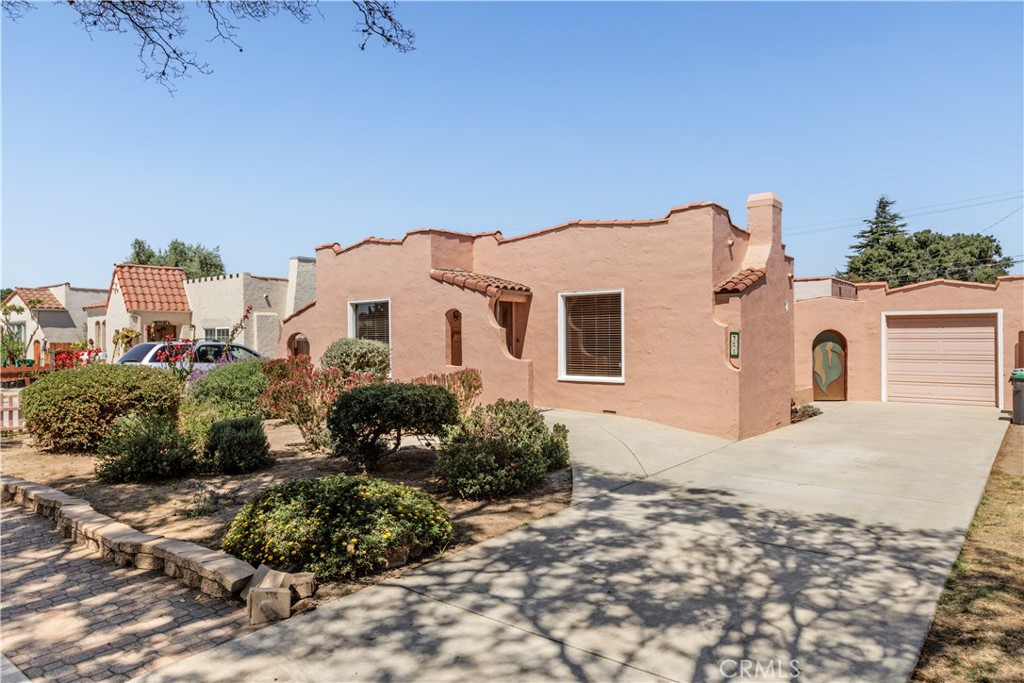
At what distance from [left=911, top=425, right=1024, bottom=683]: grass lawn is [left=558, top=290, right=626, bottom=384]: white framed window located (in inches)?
274

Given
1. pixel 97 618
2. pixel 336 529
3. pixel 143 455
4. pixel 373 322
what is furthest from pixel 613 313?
pixel 97 618

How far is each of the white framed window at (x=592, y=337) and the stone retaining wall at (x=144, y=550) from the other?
29.9 feet

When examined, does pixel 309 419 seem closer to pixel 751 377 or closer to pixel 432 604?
pixel 432 604

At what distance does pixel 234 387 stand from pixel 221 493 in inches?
262

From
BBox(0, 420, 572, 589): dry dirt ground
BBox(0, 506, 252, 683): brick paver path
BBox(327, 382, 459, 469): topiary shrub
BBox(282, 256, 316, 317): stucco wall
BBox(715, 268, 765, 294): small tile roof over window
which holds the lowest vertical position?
BBox(0, 506, 252, 683): brick paver path

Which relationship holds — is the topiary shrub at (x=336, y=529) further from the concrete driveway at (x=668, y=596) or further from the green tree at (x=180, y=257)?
the green tree at (x=180, y=257)

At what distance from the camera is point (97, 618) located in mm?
4219

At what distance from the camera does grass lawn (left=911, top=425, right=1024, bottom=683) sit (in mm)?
3592

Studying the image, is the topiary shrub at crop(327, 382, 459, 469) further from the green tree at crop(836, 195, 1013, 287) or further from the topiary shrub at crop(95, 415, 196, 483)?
the green tree at crop(836, 195, 1013, 287)

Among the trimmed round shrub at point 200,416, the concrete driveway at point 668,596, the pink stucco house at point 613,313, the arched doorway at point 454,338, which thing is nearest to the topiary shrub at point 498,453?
the concrete driveway at point 668,596

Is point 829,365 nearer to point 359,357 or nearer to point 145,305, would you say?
point 359,357

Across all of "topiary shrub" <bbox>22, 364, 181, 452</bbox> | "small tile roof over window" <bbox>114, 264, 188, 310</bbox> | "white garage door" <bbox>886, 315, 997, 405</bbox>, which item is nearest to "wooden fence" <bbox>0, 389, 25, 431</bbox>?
"topiary shrub" <bbox>22, 364, 181, 452</bbox>

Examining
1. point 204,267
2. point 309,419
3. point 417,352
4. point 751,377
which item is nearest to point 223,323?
point 417,352

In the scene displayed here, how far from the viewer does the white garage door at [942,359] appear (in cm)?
1641
